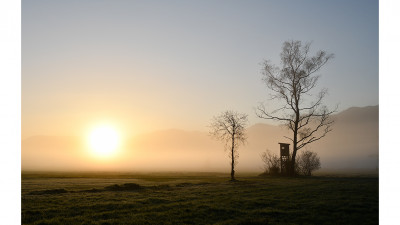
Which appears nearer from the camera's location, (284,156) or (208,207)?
(208,207)

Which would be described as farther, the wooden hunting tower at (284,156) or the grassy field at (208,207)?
the wooden hunting tower at (284,156)

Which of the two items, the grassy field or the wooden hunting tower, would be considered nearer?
the grassy field

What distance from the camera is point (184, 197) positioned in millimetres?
16047

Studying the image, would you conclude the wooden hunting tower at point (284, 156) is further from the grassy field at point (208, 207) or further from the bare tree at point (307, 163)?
the grassy field at point (208, 207)

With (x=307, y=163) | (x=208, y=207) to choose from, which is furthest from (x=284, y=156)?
(x=208, y=207)

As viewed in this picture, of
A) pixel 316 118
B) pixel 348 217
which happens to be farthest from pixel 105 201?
pixel 316 118

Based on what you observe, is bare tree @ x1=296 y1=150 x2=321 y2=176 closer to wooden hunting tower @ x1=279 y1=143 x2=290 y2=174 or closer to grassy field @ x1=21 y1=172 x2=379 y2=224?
wooden hunting tower @ x1=279 y1=143 x2=290 y2=174

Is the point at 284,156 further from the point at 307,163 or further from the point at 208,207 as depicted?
the point at 208,207

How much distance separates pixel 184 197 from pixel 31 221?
6.78m

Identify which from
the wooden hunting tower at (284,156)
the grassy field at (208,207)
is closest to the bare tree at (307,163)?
the wooden hunting tower at (284,156)

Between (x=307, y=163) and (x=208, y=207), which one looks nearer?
(x=208, y=207)

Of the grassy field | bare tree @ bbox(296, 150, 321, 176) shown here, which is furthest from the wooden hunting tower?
the grassy field

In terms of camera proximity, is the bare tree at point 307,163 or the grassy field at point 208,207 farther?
the bare tree at point 307,163
